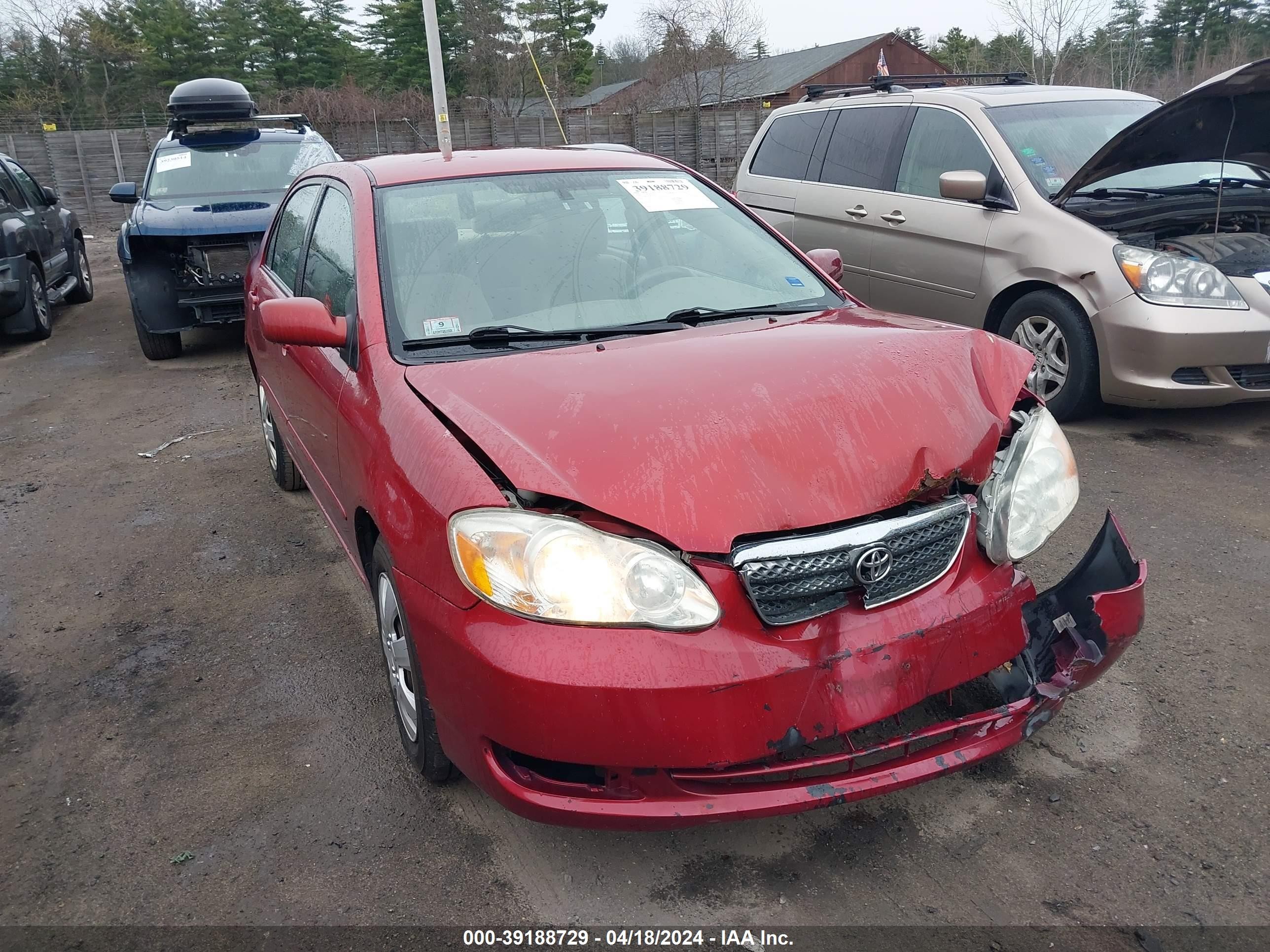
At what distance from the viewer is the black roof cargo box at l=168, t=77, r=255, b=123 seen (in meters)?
9.26

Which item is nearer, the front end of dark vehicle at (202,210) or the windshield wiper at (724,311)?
the windshield wiper at (724,311)

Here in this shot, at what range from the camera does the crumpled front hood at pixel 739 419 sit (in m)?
2.04

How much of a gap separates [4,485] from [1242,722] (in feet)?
19.3

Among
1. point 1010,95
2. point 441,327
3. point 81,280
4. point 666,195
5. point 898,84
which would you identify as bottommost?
point 81,280

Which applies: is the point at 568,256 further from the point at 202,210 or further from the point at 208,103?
the point at 208,103

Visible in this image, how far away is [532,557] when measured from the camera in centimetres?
201

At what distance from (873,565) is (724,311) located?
1.20 m

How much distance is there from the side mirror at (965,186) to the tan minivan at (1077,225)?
0.4 inches

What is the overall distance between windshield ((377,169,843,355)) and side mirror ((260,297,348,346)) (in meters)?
0.19

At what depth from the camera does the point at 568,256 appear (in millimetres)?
3111

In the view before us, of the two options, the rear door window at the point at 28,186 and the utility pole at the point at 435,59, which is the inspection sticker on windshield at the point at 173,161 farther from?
the utility pole at the point at 435,59

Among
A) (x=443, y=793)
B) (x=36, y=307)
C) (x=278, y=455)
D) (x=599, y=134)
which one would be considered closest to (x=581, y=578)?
(x=443, y=793)

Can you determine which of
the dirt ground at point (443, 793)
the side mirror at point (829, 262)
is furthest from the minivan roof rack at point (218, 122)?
the side mirror at point (829, 262)

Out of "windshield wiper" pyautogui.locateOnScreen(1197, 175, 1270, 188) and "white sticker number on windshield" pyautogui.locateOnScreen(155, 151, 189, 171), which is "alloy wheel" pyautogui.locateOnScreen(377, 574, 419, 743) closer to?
"windshield wiper" pyautogui.locateOnScreen(1197, 175, 1270, 188)
